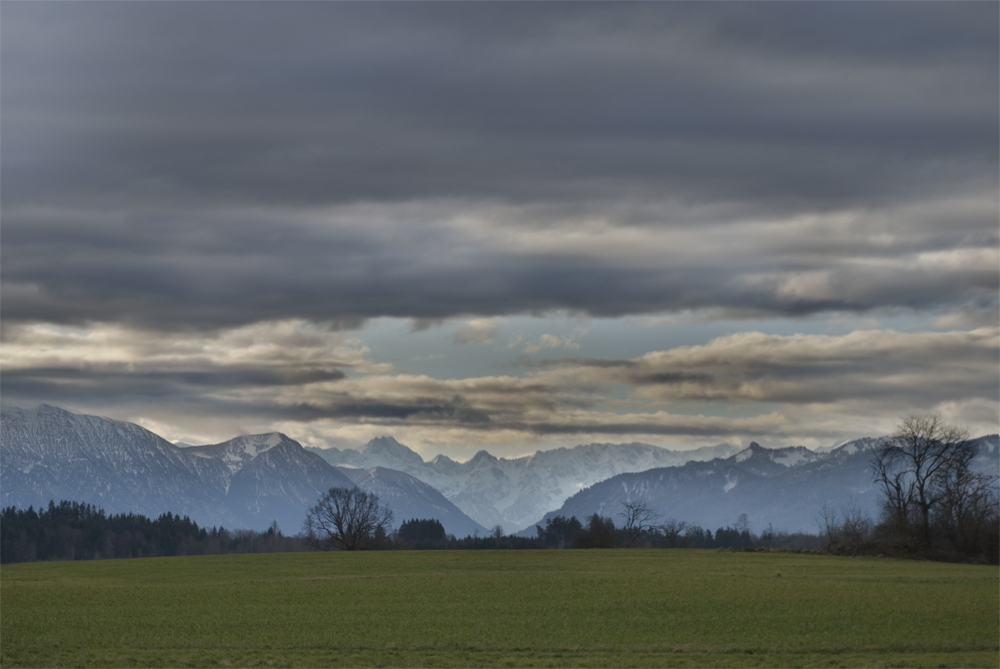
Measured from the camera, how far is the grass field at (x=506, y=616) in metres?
46.9

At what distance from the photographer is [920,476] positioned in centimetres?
12525

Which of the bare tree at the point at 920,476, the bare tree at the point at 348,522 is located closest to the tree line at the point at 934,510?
the bare tree at the point at 920,476

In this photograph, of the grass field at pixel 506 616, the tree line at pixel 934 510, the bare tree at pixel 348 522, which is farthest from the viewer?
the bare tree at pixel 348 522

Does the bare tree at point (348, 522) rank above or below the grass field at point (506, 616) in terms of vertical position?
above

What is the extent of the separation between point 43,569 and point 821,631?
250 ft

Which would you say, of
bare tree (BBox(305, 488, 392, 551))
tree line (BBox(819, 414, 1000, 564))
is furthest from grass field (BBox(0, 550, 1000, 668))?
bare tree (BBox(305, 488, 392, 551))

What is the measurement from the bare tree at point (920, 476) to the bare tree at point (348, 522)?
240 feet

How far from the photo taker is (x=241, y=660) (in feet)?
148

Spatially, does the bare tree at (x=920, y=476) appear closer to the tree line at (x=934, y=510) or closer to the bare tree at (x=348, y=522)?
the tree line at (x=934, y=510)

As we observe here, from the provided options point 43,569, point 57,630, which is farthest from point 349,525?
point 57,630

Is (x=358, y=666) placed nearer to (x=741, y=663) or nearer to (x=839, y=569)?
(x=741, y=663)

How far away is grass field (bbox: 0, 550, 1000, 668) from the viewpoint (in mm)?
46925

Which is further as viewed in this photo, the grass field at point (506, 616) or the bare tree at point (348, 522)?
the bare tree at point (348, 522)

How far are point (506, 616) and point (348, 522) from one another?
99577mm
